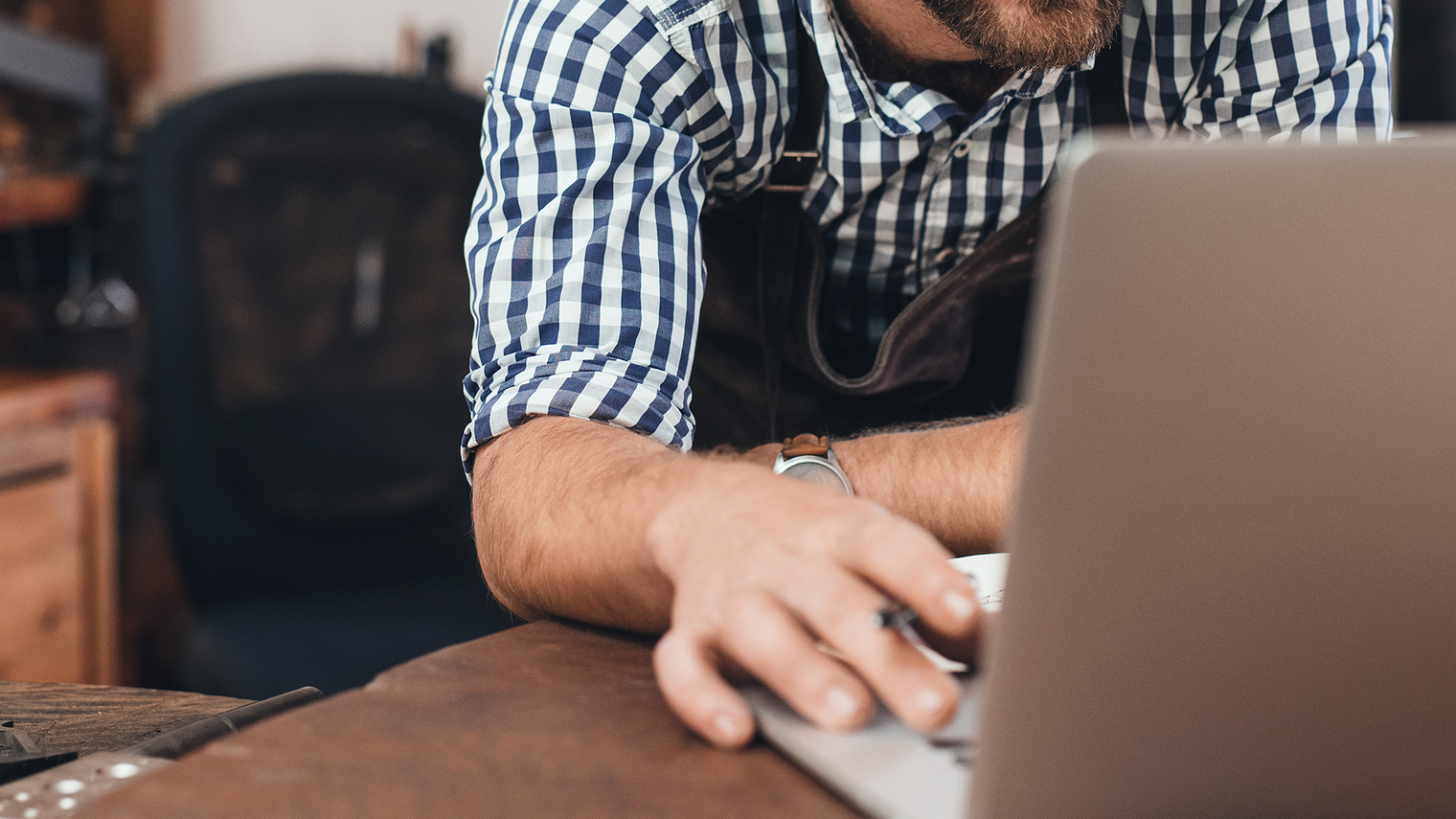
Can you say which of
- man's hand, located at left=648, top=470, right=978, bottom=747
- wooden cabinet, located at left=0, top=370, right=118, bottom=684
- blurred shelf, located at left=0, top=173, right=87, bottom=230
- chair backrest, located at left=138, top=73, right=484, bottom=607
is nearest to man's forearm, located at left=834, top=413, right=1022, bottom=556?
man's hand, located at left=648, top=470, right=978, bottom=747

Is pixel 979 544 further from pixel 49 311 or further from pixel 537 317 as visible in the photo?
pixel 49 311

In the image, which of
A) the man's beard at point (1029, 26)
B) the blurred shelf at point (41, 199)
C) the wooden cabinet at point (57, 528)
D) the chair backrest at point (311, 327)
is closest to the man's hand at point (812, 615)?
the man's beard at point (1029, 26)

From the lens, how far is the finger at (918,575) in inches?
12.6

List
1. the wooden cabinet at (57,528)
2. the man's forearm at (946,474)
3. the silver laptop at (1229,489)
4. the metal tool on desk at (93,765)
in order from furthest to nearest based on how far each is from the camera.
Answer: the wooden cabinet at (57,528), the man's forearm at (946,474), the metal tool on desk at (93,765), the silver laptop at (1229,489)

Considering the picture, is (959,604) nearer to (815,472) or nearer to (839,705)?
(839,705)

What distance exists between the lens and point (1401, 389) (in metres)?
0.24

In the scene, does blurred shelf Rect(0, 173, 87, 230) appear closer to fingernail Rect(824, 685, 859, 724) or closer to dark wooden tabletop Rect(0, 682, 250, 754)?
dark wooden tabletop Rect(0, 682, 250, 754)

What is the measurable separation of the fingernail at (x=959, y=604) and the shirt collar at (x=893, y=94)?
1.76ft

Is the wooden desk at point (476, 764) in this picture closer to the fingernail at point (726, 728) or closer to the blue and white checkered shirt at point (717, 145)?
the fingernail at point (726, 728)

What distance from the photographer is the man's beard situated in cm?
72

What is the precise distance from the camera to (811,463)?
657 mm

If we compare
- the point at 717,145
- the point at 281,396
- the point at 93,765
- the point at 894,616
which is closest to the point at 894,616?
the point at 894,616

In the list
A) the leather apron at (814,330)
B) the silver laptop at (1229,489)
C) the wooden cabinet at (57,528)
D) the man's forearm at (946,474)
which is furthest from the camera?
the wooden cabinet at (57,528)

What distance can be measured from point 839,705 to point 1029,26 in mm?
567
